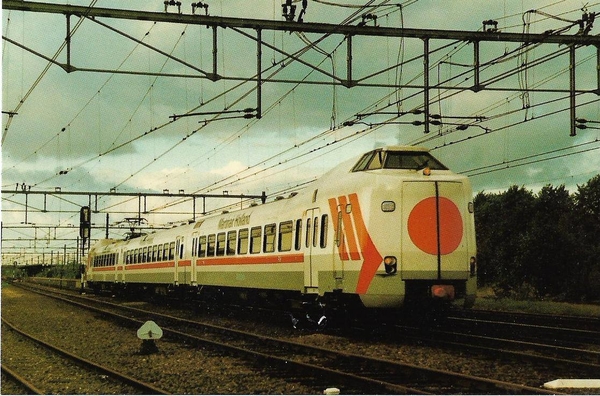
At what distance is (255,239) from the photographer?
79.0 feet

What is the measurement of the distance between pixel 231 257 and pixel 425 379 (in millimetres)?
14773

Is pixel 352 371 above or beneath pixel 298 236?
beneath

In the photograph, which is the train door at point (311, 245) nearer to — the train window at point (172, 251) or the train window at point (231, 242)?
the train window at point (231, 242)

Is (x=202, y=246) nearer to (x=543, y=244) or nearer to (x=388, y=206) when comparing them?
(x=388, y=206)

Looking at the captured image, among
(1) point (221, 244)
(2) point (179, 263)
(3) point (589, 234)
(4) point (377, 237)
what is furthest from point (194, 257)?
(3) point (589, 234)

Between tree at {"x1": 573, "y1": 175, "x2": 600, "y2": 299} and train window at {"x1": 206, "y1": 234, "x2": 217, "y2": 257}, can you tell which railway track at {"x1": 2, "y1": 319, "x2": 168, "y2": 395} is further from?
tree at {"x1": 573, "y1": 175, "x2": 600, "y2": 299}

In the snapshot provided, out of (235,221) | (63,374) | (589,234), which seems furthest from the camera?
(589,234)

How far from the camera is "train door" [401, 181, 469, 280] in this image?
52.4 ft

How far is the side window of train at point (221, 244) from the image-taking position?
2756 centimetres

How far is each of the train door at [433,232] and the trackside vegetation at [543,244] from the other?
28.6m

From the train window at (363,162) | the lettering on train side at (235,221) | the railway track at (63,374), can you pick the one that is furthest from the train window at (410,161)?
the lettering on train side at (235,221)

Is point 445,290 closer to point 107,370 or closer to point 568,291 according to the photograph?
point 107,370

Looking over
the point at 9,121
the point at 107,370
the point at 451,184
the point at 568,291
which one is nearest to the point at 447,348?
the point at 451,184

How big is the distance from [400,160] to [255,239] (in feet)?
26.3
